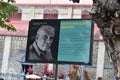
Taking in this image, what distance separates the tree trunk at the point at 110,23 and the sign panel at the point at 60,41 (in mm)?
2541

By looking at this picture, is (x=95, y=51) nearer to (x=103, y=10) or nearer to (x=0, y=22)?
(x=0, y=22)

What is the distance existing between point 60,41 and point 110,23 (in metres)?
3.07

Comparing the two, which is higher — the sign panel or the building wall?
the building wall

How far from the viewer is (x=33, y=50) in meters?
7.74

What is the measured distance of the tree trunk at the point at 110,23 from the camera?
4.28m

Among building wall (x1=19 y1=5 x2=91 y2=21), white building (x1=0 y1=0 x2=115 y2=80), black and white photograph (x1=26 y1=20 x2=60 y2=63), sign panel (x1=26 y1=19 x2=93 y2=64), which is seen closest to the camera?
sign panel (x1=26 y1=19 x2=93 y2=64)

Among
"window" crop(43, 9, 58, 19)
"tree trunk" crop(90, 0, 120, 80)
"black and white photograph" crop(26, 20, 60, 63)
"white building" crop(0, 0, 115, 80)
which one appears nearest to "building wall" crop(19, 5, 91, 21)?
"white building" crop(0, 0, 115, 80)

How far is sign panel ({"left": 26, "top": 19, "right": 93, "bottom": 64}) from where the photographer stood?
23.1 feet

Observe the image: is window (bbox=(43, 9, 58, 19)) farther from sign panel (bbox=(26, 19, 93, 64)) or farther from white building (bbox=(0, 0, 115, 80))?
sign panel (bbox=(26, 19, 93, 64))

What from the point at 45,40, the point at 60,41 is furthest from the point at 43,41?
the point at 60,41

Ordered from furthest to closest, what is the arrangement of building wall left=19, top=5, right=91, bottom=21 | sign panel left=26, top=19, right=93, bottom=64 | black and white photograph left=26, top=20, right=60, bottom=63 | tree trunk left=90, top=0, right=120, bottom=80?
building wall left=19, top=5, right=91, bottom=21 < black and white photograph left=26, top=20, right=60, bottom=63 < sign panel left=26, top=19, right=93, bottom=64 < tree trunk left=90, top=0, right=120, bottom=80

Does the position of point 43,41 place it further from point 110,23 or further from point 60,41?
point 110,23

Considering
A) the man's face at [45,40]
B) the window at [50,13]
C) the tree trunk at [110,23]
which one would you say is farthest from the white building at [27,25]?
the tree trunk at [110,23]

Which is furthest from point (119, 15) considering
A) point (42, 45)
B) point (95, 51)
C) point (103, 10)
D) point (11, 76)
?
point (95, 51)
